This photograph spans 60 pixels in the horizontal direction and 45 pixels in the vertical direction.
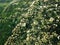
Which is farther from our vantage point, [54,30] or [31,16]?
[31,16]

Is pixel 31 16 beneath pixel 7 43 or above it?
above

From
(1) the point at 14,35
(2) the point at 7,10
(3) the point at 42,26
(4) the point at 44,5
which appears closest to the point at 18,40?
(1) the point at 14,35

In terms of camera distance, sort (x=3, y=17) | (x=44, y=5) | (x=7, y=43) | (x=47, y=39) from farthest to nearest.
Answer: (x=3, y=17) → (x=44, y=5) → (x=7, y=43) → (x=47, y=39)

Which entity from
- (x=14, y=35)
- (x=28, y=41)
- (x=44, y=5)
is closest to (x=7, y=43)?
(x=14, y=35)

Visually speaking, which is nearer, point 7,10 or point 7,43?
point 7,43

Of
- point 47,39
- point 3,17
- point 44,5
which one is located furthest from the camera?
point 3,17

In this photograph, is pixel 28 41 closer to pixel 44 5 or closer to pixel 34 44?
pixel 34 44

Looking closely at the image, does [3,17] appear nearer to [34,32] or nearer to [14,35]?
[14,35]

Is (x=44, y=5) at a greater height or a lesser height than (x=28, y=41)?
greater
